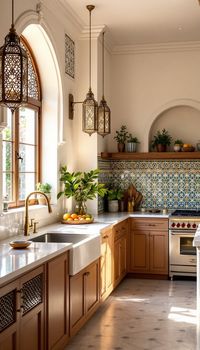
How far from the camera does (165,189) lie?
24.2ft

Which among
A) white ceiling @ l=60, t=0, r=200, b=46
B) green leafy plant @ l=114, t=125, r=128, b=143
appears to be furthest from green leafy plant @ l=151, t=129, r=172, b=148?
white ceiling @ l=60, t=0, r=200, b=46

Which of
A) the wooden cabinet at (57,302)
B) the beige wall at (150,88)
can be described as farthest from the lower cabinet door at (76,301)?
the beige wall at (150,88)

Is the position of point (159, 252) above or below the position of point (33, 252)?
below

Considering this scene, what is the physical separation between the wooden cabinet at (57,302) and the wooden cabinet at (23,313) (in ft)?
0.50

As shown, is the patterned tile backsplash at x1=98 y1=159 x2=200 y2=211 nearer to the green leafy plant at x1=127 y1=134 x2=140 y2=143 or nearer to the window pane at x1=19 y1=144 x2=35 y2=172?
the green leafy plant at x1=127 y1=134 x2=140 y2=143

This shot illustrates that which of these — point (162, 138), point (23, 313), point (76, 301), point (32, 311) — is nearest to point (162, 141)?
point (162, 138)

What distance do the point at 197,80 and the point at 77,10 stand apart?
2.22 m

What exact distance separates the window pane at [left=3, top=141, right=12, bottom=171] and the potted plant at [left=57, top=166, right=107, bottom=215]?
0.96 meters

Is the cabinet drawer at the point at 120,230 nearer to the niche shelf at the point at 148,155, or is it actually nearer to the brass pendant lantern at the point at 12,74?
the niche shelf at the point at 148,155

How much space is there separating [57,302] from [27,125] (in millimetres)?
2342

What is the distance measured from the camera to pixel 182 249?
21.9ft

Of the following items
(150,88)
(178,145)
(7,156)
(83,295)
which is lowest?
(83,295)

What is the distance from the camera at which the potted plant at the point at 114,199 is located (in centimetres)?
716

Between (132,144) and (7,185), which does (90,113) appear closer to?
(7,185)
